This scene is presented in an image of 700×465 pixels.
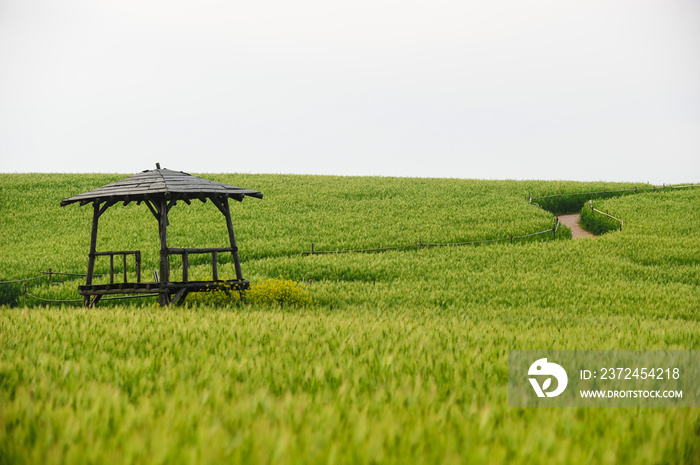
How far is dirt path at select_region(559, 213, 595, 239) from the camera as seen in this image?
1291 inches

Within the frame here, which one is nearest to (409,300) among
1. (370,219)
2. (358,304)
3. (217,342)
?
(358,304)

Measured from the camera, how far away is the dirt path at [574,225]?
108ft

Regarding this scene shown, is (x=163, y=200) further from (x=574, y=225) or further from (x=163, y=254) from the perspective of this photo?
(x=574, y=225)

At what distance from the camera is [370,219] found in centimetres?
3375

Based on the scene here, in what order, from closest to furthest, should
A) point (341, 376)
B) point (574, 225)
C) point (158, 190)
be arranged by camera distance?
1. point (341, 376)
2. point (158, 190)
3. point (574, 225)

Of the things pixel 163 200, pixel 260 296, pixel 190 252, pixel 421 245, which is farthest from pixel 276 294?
pixel 421 245

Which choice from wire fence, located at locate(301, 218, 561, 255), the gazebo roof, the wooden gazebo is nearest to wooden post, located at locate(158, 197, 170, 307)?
the wooden gazebo

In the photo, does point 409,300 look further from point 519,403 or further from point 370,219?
point 370,219

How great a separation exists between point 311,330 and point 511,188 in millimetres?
42477

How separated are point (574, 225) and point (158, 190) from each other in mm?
31283

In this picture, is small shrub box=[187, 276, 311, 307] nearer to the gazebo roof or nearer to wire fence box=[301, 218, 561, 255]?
the gazebo roof

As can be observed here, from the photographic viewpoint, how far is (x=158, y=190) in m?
13.3

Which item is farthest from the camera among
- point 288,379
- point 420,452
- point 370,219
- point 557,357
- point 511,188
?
point 511,188

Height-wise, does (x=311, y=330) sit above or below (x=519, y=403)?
below
